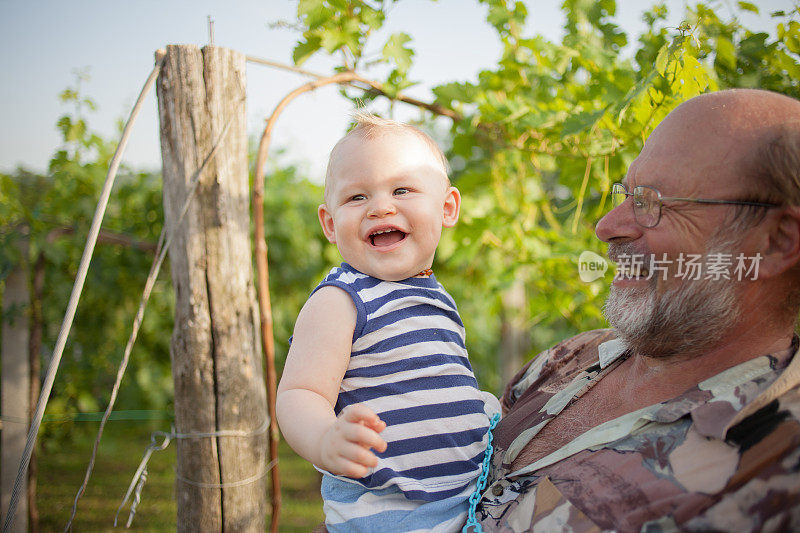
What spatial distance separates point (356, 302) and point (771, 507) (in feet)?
3.14

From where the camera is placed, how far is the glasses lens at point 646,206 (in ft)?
4.96

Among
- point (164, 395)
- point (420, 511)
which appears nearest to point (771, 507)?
point (420, 511)

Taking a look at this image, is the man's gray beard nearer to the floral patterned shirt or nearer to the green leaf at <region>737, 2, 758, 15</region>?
the floral patterned shirt

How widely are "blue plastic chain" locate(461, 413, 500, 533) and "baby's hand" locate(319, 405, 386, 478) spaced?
0.47 meters

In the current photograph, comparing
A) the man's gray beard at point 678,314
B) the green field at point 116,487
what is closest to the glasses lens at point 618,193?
the man's gray beard at point 678,314

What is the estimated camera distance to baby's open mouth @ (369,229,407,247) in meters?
1.50

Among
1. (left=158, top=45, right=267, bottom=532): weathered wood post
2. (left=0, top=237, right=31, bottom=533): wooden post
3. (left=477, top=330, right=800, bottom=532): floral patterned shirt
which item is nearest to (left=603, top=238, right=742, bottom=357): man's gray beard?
(left=477, top=330, right=800, bottom=532): floral patterned shirt

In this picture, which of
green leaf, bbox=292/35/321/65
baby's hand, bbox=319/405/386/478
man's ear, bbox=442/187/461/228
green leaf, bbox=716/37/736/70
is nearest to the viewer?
baby's hand, bbox=319/405/386/478

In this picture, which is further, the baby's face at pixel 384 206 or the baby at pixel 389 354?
the baby's face at pixel 384 206

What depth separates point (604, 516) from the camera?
3.96 feet

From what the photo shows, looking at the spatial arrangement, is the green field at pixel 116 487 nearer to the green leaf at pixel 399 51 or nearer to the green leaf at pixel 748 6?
the green leaf at pixel 399 51

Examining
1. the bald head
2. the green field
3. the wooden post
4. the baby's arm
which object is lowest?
the green field

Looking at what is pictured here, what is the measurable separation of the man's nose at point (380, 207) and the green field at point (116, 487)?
361cm

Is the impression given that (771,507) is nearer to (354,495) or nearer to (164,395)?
(354,495)
